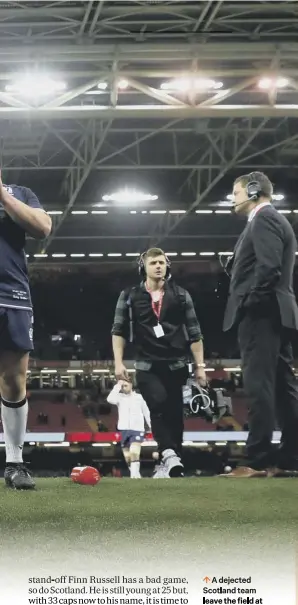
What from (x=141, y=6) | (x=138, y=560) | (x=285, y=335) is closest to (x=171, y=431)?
(x=285, y=335)

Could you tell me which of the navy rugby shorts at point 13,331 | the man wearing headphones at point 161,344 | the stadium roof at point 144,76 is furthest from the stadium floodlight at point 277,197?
the navy rugby shorts at point 13,331

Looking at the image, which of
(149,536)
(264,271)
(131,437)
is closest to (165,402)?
(264,271)

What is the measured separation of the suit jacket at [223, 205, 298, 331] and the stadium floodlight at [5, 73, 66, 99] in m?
3.45

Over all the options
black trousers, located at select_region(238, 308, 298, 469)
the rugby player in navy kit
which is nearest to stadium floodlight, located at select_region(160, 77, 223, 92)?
black trousers, located at select_region(238, 308, 298, 469)

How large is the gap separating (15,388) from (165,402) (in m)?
0.95

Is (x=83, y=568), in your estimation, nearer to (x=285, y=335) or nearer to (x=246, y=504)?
(x=246, y=504)

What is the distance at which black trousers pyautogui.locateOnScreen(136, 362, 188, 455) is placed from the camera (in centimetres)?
281

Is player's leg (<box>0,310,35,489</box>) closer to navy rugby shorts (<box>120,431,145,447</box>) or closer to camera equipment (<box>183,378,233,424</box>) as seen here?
camera equipment (<box>183,378,233,424</box>)

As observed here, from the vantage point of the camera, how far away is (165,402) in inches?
111

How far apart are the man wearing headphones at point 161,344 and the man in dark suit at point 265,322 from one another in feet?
1.47

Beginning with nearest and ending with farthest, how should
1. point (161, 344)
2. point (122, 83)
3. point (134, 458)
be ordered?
point (161, 344)
point (134, 458)
point (122, 83)

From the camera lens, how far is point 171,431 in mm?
2809

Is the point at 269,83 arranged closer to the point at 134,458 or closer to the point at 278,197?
the point at 134,458

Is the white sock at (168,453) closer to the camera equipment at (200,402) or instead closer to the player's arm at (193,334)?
the camera equipment at (200,402)
